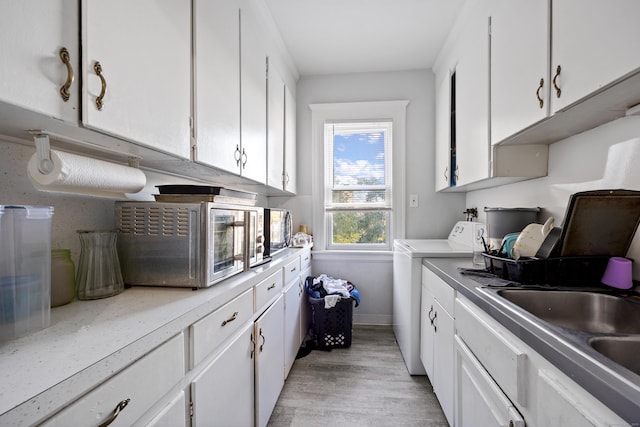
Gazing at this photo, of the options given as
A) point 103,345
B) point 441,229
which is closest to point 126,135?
point 103,345

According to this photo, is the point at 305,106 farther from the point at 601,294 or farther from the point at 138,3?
the point at 601,294

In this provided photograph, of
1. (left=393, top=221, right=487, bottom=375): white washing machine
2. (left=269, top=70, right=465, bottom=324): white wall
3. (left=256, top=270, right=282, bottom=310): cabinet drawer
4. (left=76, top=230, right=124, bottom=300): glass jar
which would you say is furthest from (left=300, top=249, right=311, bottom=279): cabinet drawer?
(left=76, top=230, right=124, bottom=300): glass jar

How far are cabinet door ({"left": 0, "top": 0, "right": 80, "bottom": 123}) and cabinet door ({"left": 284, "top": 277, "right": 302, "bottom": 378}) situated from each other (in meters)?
1.43

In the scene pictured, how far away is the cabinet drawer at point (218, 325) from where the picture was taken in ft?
2.69

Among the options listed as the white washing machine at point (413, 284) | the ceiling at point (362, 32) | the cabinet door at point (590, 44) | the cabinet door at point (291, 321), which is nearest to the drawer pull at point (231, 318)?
the cabinet door at point (291, 321)

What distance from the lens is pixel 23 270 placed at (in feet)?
2.04

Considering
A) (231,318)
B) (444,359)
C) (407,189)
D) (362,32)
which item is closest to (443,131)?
(407,189)

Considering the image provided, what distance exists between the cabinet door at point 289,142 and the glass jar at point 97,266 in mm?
1653

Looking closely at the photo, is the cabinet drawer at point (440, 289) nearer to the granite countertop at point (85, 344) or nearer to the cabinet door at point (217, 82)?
the granite countertop at point (85, 344)

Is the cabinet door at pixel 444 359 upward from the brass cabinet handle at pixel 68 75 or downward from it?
downward

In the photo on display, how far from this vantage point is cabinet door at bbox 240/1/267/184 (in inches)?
63.1

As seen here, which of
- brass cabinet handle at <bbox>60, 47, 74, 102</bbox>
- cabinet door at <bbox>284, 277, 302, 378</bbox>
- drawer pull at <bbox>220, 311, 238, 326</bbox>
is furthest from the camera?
cabinet door at <bbox>284, 277, 302, 378</bbox>

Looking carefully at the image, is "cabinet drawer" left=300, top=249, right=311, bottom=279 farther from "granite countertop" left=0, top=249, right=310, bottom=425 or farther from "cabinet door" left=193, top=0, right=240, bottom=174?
"granite countertop" left=0, top=249, right=310, bottom=425

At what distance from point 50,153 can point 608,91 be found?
5.40 ft
